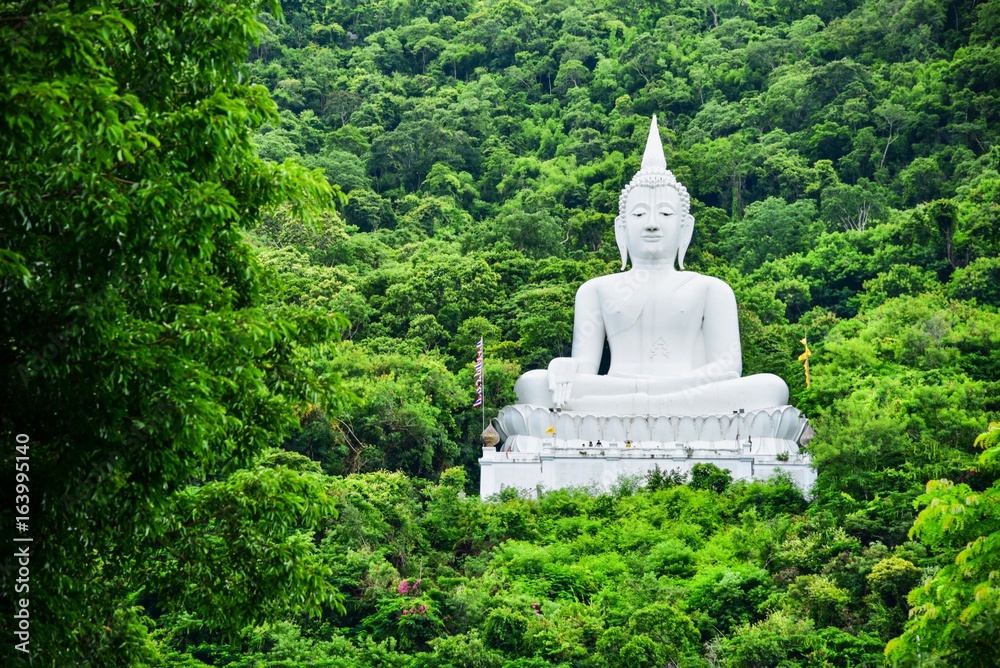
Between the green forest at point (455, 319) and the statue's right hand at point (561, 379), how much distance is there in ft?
5.86

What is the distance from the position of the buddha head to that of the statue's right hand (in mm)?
2708

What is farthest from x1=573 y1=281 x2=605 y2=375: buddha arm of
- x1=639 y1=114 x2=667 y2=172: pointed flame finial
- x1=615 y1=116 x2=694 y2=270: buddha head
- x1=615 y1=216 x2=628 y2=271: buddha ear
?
x1=639 y1=114 x2=667 y2=172: pointed flame finial

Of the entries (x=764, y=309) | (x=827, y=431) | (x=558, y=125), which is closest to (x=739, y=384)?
(x=827, y=431)

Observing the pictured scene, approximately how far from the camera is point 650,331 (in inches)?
1077

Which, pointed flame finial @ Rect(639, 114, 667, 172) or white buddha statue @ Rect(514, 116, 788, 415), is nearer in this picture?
white buddha statue @ Rect(514, 116, 788, 415)

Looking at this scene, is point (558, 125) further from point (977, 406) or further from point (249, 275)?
point (249, 275)

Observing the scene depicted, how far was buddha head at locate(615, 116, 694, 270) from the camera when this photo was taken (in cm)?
2761

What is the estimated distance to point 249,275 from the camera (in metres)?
10.8

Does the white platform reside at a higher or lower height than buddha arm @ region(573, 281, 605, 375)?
lower

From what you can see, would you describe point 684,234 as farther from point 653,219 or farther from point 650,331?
point 650,331

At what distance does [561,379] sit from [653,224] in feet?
11.0

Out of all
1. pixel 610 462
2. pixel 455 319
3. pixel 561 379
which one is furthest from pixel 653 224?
pixel 455 319

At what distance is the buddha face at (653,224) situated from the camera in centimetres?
2759

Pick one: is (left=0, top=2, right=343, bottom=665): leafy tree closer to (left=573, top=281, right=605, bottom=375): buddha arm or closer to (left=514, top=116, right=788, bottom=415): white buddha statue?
(left=514, top=116, right=788, bottom=415): white buddha statue
